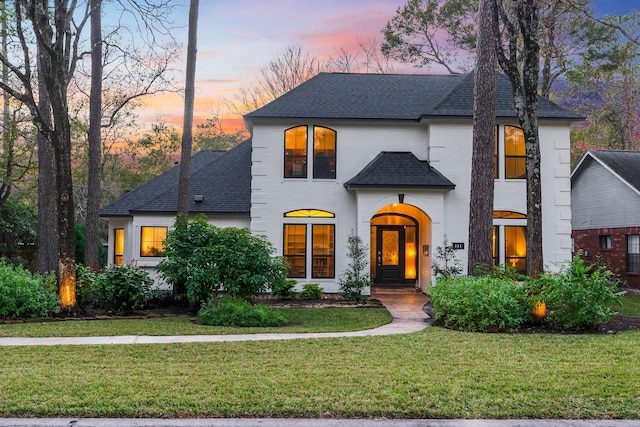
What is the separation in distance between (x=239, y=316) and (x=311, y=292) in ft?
18.3

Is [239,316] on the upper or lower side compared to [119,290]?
lower

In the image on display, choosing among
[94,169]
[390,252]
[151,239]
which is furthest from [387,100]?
[94,169]

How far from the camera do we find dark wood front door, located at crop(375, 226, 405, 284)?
20172 millimetres

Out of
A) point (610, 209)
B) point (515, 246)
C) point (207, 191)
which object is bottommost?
point (515, 246)

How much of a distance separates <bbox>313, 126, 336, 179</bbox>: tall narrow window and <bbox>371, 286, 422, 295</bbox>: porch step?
14.1 feet

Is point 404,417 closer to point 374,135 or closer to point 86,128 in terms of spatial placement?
point 374,135

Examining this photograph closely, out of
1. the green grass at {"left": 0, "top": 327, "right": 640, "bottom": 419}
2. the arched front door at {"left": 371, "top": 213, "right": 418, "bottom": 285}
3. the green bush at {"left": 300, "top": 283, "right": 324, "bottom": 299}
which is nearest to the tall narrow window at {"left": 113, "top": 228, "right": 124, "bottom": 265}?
the green bush at {"left": 300, "top": 283, "right": 324, "bottom": 299}

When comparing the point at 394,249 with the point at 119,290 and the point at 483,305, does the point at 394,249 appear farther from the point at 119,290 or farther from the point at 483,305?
the point at 119,290

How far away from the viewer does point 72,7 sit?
497 inches

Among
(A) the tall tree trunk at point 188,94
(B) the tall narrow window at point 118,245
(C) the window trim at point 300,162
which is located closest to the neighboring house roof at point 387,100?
(C) the window trim at point 300,162

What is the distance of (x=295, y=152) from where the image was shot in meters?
18.3

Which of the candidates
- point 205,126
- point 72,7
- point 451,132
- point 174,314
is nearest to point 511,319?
point 174,314

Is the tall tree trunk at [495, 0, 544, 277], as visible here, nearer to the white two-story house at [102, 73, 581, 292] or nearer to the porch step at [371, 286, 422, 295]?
the white two-story house at [102, 73, 581, 292]

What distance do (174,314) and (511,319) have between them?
7.85m
